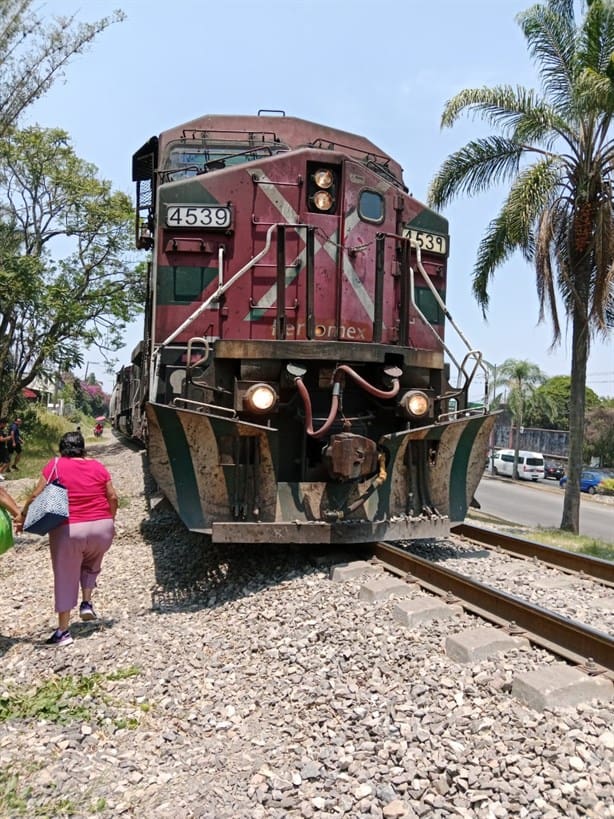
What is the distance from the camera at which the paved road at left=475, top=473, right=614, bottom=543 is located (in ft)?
76.0

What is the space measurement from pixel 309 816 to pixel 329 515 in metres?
2.93

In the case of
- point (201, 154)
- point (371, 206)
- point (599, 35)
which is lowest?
point (371, 206)

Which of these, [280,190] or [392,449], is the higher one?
[280,190]

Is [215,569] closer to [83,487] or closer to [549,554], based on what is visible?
[83,487]

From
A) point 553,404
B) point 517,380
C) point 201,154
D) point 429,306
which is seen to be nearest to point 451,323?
point 429,306

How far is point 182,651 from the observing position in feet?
14.5

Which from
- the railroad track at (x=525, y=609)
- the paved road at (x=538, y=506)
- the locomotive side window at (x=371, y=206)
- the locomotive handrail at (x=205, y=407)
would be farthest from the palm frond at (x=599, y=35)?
the locomotive handrail at (x=205, y=407)

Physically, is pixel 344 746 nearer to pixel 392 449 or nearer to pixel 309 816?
pixel 309 816

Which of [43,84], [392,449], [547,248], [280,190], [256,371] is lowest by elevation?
[392,449]

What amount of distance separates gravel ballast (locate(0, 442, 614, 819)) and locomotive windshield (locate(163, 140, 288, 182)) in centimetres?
394

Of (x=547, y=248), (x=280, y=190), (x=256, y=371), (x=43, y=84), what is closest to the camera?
(x=256, y=371)

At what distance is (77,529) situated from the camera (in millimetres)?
4965

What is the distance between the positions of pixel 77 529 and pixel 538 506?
26432mm

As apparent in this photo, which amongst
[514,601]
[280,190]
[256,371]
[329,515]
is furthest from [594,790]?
[280,190]
